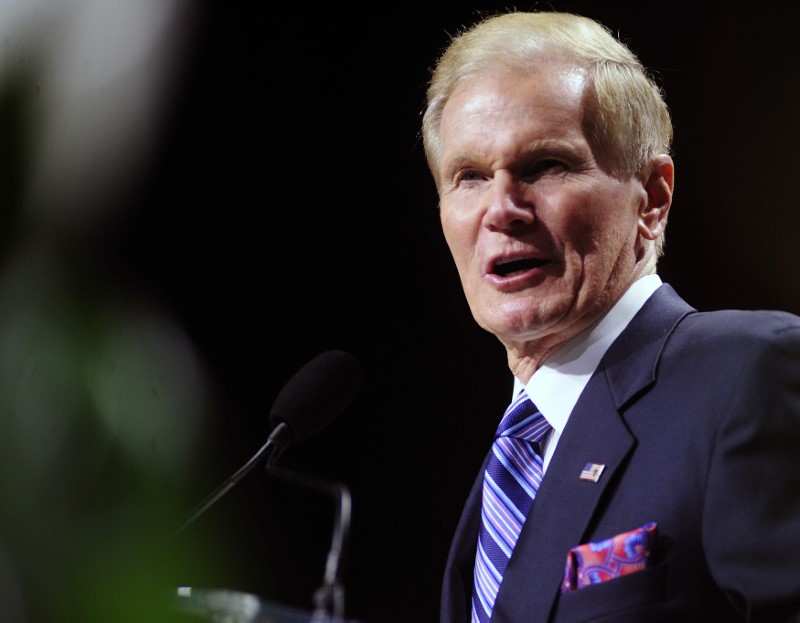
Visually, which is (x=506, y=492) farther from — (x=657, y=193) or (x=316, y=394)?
(x=657, y=193)

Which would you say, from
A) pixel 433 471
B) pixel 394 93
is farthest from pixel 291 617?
pixel 394 93

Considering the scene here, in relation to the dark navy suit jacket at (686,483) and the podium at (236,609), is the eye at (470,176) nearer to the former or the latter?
the dark navy suit jacket at (686,483)

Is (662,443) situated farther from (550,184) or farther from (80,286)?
(80,286)


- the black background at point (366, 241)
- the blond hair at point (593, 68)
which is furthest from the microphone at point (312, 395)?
the black background at point (366, 241)

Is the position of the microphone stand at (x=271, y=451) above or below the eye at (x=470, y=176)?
below

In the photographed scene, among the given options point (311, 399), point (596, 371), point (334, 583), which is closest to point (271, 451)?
point (311, 399)

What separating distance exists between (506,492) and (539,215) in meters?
0.49

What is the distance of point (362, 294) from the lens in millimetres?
2543

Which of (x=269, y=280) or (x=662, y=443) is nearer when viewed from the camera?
(x=662, y=443)

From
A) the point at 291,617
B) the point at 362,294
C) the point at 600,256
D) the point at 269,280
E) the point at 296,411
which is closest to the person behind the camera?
the point at 291,617

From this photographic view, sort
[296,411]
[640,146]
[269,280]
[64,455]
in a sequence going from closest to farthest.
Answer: [296,411], [640,146], [64,455], [269,280]

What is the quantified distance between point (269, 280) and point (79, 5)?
78cm

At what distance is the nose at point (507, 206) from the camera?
5.39 ft

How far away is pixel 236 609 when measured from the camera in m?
0.80
